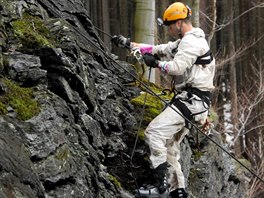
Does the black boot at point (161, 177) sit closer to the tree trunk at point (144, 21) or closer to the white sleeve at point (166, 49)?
the white sleeve at point (166, 49)

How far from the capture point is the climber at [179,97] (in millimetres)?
6027

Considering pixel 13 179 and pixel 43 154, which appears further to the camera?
pixel 43 154

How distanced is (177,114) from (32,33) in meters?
1.96

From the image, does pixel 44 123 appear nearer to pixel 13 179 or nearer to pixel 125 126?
pixel 13 179

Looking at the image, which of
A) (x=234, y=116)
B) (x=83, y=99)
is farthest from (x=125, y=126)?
(x=234, y=116)

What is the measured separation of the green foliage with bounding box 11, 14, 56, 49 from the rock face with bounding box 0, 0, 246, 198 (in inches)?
0.4

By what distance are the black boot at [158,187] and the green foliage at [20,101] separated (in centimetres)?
166

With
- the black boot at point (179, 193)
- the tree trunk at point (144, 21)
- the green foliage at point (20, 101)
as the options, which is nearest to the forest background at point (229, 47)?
the tree trunk at point (144, 21)

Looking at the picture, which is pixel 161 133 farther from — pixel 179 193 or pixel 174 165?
pixel 179 193

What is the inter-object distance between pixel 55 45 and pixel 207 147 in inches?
153

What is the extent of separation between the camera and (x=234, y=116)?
2233 centimetres

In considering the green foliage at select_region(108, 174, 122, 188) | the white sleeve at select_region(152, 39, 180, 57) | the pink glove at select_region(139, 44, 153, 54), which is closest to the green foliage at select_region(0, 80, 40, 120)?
the green foliage at select_region(108, 174, 122, 188)

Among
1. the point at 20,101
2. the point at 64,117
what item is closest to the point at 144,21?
the point at 64,117

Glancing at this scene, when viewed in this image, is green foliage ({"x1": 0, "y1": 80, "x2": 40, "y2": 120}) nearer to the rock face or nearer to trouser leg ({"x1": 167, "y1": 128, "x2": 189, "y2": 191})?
the rock face
